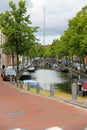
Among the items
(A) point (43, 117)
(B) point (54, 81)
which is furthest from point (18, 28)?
(A) point (43, 117)

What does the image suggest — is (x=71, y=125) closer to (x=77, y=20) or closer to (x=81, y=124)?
(x=81, y=124)

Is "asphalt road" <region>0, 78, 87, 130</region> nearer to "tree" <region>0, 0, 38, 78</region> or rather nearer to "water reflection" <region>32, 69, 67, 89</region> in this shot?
"water reflection" <region>32, 69, 67, 89</region>

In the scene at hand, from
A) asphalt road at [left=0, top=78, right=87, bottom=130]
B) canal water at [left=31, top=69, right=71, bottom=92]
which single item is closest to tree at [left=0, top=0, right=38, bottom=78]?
canal water at [left=31, top=69, right=71, bottom=92]

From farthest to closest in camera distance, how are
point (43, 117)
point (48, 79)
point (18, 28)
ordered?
point (48, 79), point (18, 28), point (43, 117)

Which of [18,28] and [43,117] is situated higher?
[18,28]

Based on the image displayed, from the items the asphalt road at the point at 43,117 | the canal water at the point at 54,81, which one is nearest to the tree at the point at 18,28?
the canal water at the point at 54,81

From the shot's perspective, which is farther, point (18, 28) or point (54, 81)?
point (54, 81)

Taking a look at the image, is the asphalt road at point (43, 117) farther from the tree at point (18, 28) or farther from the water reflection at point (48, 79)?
the tree at point (18, 28)

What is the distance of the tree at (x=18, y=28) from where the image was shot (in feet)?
188

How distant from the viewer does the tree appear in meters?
57.3

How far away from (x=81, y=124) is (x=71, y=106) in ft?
24.2

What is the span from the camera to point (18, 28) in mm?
57281

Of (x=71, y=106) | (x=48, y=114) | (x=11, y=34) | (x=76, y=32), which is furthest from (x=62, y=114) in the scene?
(x=76, y=32)

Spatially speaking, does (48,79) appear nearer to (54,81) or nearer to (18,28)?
(54,81)
